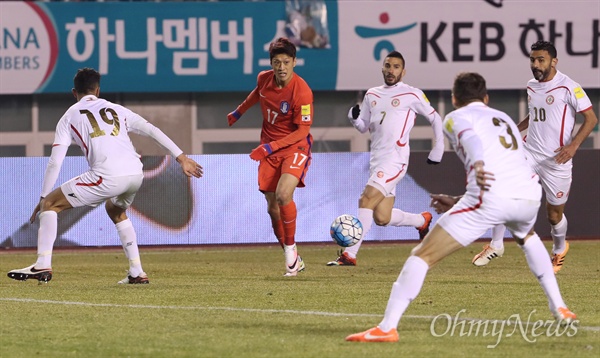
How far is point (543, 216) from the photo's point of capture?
18.7 meters

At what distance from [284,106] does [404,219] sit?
1985 millimetres

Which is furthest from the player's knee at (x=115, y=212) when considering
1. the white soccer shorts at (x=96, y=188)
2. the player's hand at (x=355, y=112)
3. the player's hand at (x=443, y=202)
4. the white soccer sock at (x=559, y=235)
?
the player's hand at (x=443, y=202)

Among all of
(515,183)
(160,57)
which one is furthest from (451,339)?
(160,57)

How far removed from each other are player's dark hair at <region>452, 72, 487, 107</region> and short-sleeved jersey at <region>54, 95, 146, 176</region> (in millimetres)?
4218

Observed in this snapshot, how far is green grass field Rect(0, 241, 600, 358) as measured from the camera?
7.81 m

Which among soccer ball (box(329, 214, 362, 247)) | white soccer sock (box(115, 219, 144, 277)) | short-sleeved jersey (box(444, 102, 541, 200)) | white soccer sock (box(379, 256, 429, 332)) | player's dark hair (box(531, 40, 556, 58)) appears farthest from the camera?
soccer ball (box(329, 214, 362, 247))

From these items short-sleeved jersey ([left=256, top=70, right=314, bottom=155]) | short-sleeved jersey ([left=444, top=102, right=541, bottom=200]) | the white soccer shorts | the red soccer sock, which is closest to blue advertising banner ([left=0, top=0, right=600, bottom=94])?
short-sleeved jersey ([left=256, top=70, right=314, bottom=155])

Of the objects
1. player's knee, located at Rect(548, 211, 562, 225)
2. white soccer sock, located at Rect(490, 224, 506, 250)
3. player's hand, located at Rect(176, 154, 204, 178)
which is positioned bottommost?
white soccer sock, located at Rect(490, 224, 506, 250)

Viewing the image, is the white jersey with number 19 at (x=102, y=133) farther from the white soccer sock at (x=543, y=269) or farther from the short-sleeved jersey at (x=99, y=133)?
the white soccer sock at (x=543, y=269)

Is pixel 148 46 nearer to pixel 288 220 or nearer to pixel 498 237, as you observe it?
pixel 498 237

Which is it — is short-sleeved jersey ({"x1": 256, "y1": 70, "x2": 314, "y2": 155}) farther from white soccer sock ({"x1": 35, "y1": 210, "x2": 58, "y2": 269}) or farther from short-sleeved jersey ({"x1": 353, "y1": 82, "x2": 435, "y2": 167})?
white soccer sock ({"x1": 35, "y1": 210, "x2": 58, "y2": 269})

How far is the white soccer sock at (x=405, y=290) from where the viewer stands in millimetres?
7727

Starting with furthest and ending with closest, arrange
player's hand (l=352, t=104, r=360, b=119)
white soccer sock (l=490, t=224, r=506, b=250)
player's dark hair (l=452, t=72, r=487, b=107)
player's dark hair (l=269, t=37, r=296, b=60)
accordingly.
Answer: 1. white soccer sock (l=490, t=224, r=506, b=250)
2. player's hand (l=352, t=104, r=360, b=119)
3. player's dark hair (l=269, t=37, r=296, b=60)
4. player's dark hair (l=452, t=72, r=487, b=107)

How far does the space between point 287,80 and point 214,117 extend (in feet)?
36.9
